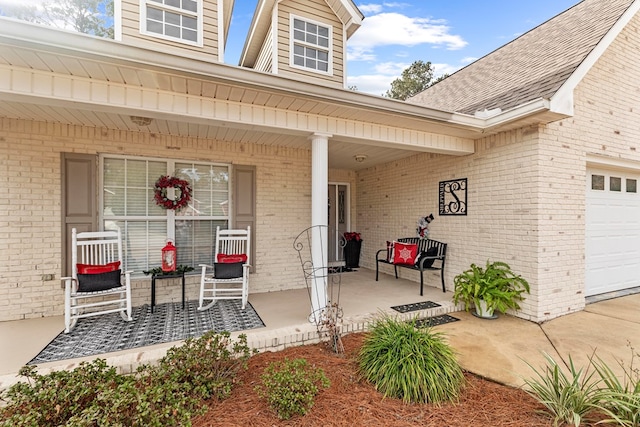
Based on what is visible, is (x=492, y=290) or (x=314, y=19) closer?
(x=492, y=290)

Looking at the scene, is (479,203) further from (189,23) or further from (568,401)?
(189,23)

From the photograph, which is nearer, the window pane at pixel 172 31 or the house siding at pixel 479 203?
the house siding at pixel 479 203

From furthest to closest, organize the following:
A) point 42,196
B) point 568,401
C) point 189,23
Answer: point 189,23 → point 42,196 → point 568,401

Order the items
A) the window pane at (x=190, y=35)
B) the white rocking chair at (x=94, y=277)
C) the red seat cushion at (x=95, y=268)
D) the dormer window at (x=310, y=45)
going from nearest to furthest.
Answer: the white rocking chair at (x=94, y=277), the red seat cushion at (x=95, y=268), the window pane at (x=190, y=35), the dormer window at (x=310, y=45)

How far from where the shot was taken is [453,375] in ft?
7.80

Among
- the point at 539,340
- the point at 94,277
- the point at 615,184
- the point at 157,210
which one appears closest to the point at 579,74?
the point at 615,184

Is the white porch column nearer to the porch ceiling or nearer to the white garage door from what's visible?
the porch ceiling

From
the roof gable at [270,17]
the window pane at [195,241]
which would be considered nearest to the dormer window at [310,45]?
the roof gable at [270,17]

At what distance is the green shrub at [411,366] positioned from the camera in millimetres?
2246

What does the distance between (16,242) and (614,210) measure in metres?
8.69

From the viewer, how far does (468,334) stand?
3490mm

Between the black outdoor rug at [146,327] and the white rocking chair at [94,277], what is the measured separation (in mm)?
143

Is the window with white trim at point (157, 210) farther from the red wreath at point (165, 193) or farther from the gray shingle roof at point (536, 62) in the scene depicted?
the gray shingle roof at point (536, 62)

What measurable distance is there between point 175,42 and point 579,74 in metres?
5.54
